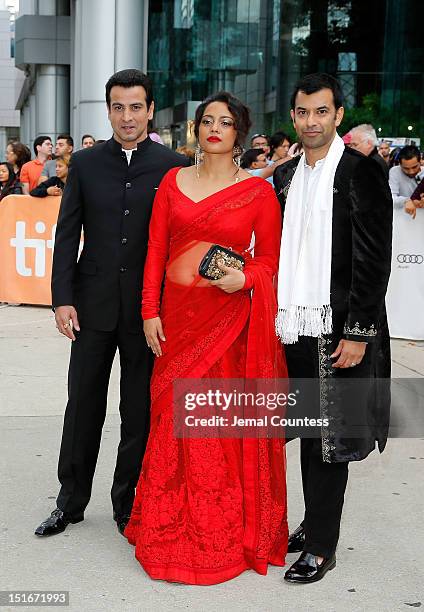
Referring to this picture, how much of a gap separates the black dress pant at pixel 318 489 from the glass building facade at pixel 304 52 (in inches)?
699

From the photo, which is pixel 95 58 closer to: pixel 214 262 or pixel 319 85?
pixel 319 85

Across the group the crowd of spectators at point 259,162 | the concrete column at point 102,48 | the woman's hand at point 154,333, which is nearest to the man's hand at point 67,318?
the woman's hand at point 154,333

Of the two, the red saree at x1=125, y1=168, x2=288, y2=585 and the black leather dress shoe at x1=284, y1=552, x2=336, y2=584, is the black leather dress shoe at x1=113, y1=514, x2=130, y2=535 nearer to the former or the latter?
the red saree at x1=125, y1=168, x2=288, y2=585

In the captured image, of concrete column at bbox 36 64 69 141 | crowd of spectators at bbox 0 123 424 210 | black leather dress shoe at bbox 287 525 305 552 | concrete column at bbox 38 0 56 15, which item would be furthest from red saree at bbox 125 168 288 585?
concrete column at bbox 36 64 69 141

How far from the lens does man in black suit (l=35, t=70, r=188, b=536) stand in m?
3.90

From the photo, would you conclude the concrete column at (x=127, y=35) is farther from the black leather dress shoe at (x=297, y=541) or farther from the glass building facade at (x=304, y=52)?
the black leather dress shoe at (x=297, y=541)

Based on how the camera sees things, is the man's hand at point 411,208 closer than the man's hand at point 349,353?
No

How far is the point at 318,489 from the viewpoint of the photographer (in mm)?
3625

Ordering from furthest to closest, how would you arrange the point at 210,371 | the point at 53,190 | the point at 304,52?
the point at 304,52 < the point at 53,190 < the point at 210,371

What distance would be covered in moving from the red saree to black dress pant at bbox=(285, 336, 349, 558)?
4.6 inches

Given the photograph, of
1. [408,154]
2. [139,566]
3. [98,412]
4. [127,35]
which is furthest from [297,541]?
[127,35]

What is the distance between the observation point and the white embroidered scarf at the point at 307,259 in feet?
11.3

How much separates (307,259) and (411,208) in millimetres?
5201

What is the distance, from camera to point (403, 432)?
576 centimetres
